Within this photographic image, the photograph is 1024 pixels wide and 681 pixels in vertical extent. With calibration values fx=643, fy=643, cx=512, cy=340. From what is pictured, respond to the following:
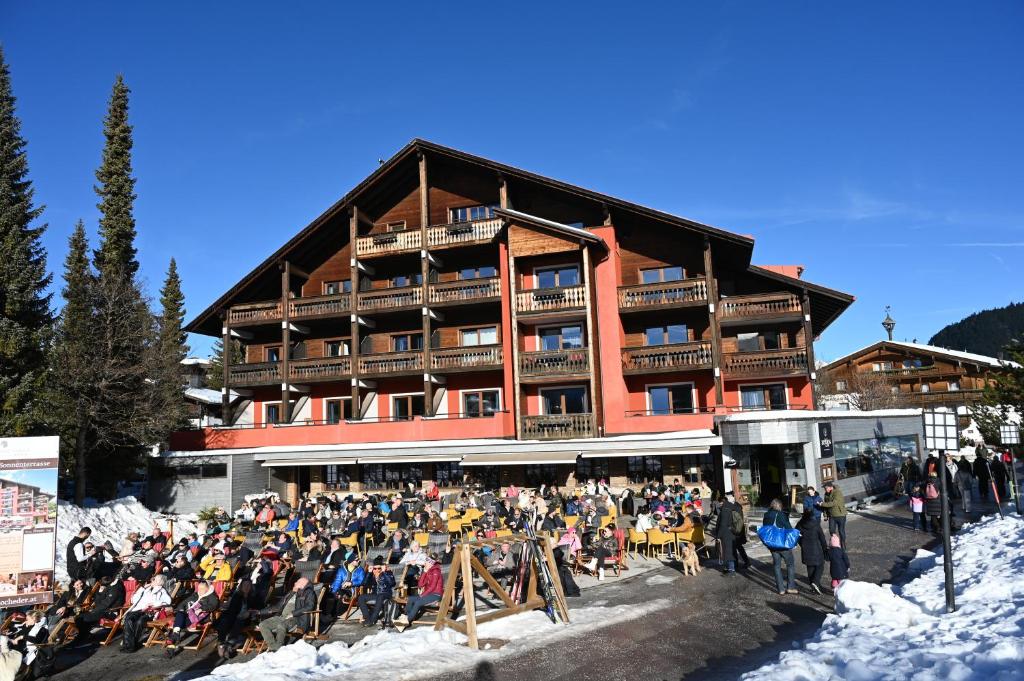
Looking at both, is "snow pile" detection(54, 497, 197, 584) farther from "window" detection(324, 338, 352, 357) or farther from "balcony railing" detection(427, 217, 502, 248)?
"balcony railing" detection(427, 217, 502, 248)

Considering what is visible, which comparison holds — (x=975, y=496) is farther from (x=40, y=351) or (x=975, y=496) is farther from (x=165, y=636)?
(x=40, y=351)

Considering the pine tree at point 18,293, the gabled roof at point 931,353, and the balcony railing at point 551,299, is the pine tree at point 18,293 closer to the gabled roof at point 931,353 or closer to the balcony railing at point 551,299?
the balcony railing at point 551,299

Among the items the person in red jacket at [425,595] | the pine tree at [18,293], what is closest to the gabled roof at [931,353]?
the person in red jacket at [425,595]

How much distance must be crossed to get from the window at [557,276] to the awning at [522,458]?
740cm

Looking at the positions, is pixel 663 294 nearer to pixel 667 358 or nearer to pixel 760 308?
pixel 667 358

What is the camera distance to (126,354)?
26.3m

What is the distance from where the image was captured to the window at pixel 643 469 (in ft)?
87.8

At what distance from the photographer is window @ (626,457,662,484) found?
87.8ft

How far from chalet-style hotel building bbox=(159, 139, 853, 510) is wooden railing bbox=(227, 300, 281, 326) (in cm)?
11

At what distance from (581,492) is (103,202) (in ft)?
105

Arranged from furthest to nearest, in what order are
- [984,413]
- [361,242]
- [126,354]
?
[361,242] → [984,413] → [126,354]

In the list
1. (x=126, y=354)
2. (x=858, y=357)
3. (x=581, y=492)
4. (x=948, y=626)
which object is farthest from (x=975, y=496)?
(x=858, y=357)

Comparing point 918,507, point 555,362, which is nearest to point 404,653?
point 918,507

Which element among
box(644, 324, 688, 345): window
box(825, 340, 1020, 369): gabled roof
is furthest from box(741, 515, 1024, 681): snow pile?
box(825, 340, 1020, 369): gabled roof
